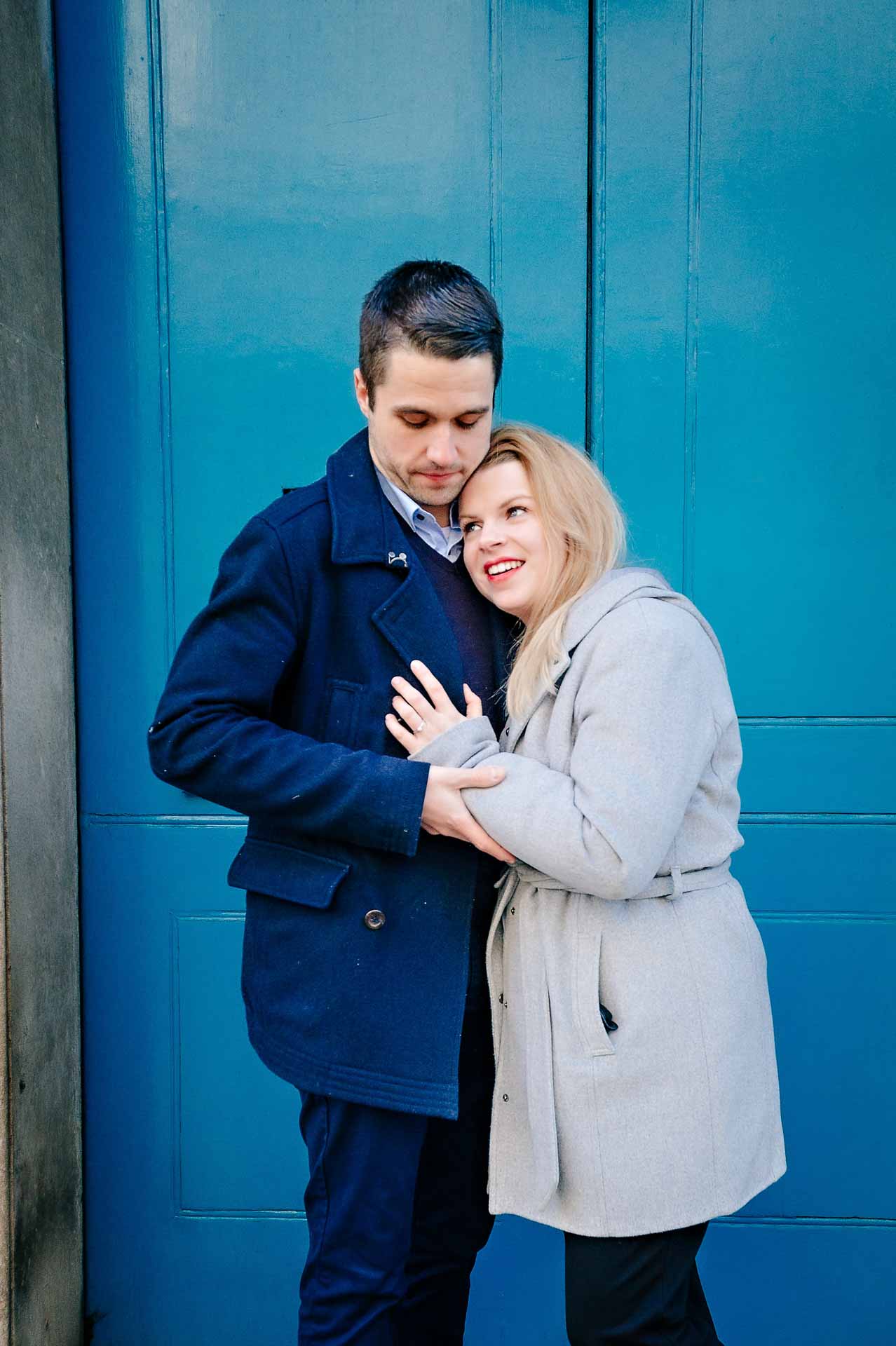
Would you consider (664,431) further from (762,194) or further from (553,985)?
(553,985)

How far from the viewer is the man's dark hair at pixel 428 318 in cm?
144

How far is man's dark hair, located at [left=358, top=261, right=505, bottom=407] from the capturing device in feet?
4.74

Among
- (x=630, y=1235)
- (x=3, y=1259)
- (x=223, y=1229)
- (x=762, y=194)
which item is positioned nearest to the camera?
(x=630, y=1235)

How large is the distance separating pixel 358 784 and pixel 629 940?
0.44m

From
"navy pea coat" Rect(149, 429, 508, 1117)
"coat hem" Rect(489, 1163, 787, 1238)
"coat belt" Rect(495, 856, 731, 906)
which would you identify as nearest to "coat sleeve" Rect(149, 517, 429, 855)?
"navy pea coat" Rect(149, 429, 508, 1117)

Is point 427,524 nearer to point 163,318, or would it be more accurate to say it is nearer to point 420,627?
point 420,627

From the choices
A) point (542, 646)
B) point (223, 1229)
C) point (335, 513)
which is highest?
point (335, 513)

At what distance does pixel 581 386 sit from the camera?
2.31 metres

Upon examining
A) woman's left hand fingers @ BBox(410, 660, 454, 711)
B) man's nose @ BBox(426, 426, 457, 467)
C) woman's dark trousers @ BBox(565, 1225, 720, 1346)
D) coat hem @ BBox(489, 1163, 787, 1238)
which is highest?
man's nose @ BBox(426, 426, 457, 467)

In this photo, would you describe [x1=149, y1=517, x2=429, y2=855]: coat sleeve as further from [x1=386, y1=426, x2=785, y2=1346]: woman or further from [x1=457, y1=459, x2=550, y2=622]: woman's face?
[x1=457, y1=459, x2=550, y2=622]: woman's face

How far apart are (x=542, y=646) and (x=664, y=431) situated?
0.97 metres

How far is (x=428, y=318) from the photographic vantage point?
144cm

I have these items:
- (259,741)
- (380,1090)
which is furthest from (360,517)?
(380,1090)

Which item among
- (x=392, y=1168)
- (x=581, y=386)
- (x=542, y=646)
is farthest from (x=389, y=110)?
(x=392, y=1168)
